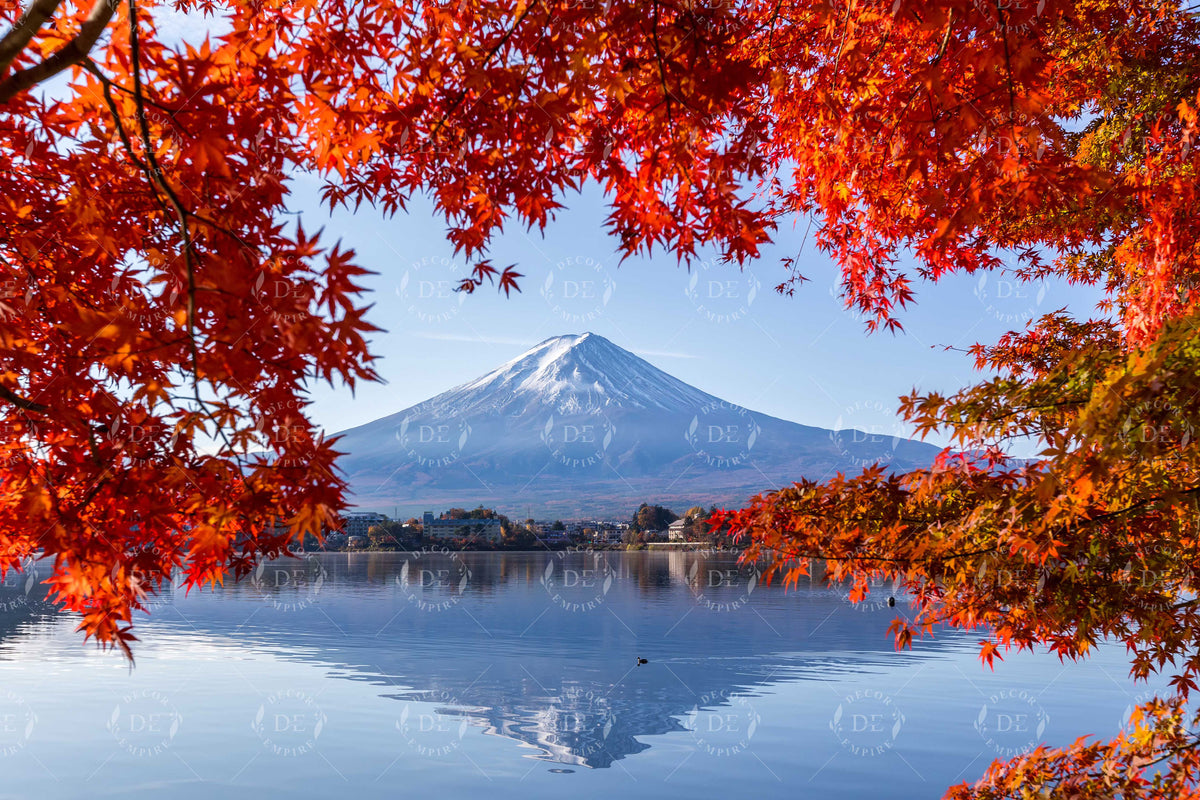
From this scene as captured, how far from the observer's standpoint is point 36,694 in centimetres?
2783

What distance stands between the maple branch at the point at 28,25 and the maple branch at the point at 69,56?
0.11 meters

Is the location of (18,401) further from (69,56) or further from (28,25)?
(28,25)

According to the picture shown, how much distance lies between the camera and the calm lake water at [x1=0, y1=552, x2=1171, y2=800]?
2059cm

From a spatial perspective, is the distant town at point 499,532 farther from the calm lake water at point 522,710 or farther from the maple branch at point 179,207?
the maple branch at point 179,207

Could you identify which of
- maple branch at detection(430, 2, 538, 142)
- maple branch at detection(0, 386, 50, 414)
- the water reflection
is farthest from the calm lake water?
maple branch at detection(430, 2, 538, 142)

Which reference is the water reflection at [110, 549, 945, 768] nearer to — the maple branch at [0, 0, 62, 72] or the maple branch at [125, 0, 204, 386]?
the maple branch at [125, 0, 204, 386]

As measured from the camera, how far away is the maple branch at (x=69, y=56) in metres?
3.77

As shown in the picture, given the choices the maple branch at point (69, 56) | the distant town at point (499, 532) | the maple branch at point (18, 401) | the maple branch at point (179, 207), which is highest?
the maple branch at point (69, 56)

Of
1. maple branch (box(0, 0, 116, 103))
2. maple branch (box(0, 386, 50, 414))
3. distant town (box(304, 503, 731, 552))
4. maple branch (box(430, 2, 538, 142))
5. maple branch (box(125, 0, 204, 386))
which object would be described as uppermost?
maple branch (box(430, 2, 538, 142))

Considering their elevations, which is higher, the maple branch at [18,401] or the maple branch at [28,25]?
the maple branch at [28,25]

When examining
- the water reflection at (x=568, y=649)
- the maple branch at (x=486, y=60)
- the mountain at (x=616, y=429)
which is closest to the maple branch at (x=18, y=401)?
the maple branch at (x=486, y=60)

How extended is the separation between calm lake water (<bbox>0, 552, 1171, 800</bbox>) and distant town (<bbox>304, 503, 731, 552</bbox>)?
336 ft

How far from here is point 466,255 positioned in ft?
18.0

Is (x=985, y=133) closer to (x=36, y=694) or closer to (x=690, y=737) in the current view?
(x=690, y=737)
